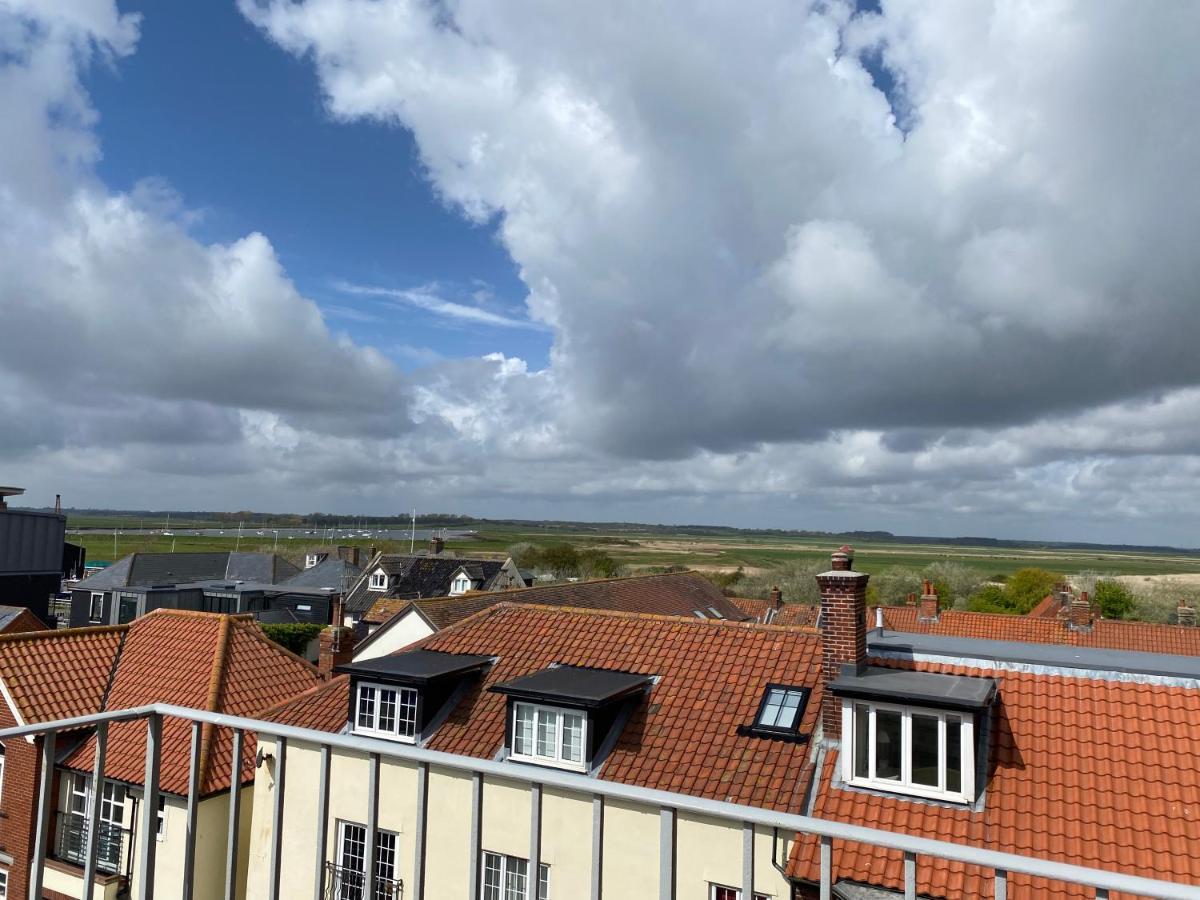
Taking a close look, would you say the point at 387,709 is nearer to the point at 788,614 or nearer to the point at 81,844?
the point at 81,844

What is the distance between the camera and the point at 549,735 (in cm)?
1288

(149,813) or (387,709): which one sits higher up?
(149,813)

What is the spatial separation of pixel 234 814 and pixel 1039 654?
44.7 feet

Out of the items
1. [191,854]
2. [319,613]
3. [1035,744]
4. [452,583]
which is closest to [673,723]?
[1035,744]

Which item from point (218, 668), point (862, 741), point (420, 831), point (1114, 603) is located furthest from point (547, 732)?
point (1114, 603)

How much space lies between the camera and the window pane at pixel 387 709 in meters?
14.4

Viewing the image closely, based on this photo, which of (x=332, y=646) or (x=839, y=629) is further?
(x=332, y=646)

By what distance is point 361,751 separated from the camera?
2.95 m

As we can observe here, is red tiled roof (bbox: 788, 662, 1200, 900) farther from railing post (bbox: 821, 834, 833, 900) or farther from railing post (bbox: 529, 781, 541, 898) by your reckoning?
railing post (bbox: 529, 781, 541, 898)

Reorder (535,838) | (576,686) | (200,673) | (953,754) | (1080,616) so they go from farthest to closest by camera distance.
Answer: (1080,616)
(200,673)
(576,686)
(953,754)
(535,838)

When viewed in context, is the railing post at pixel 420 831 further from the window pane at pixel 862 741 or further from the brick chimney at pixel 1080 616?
the brick chimney at pixel 1080 616

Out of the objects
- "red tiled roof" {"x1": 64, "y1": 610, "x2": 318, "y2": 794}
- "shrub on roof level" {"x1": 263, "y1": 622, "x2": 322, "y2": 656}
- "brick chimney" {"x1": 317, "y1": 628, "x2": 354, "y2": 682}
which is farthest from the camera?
"shrub on roof level" {"x1": 263, "y1": 622, "x2": 322, "y2": 656}

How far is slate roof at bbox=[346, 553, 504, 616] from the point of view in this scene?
4597 centimetres

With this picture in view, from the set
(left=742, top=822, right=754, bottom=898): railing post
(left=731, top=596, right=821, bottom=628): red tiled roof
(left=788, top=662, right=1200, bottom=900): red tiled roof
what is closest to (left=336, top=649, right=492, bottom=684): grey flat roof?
(left=788, top=662, right=1200, bottom=900): red tiled roof
